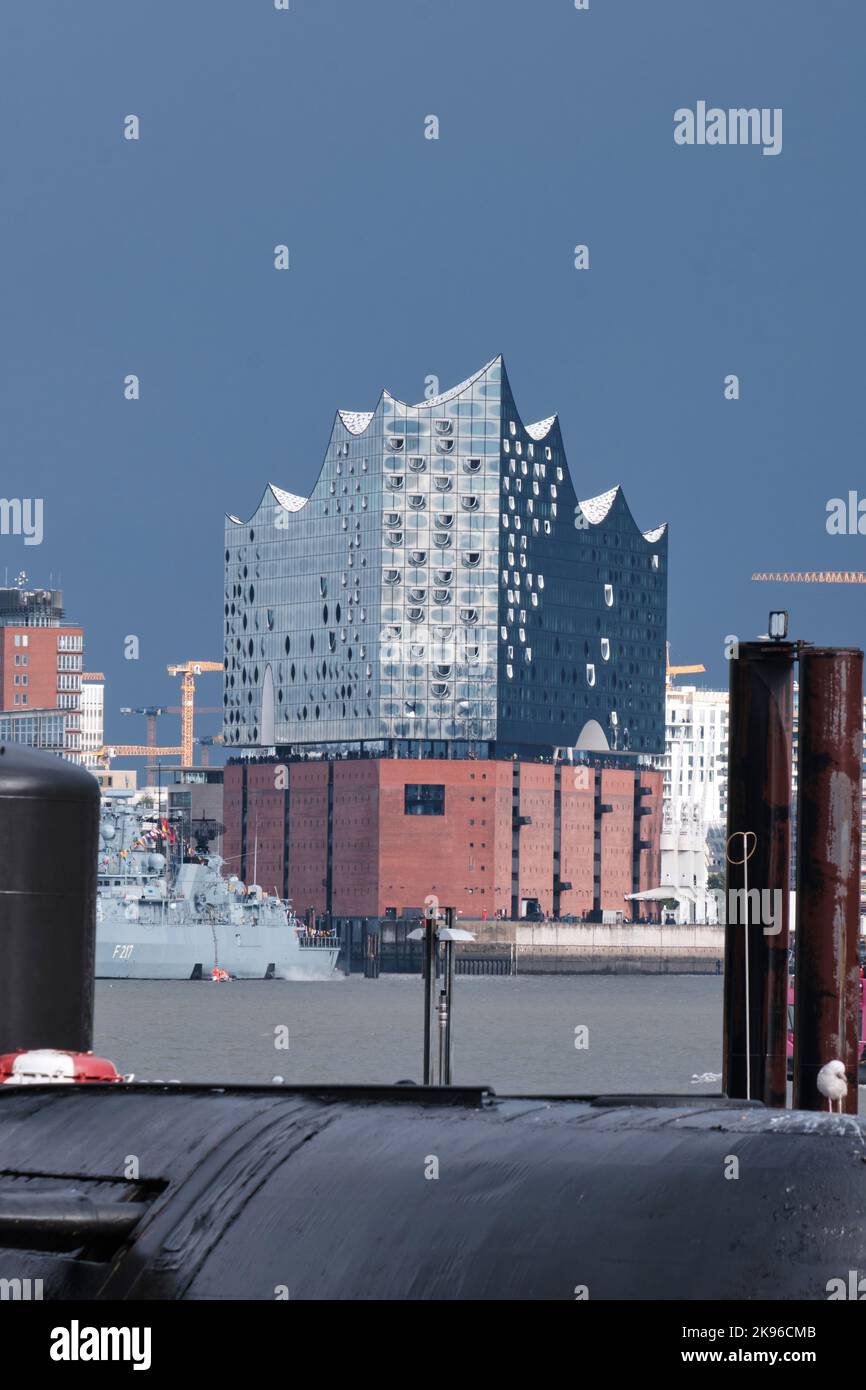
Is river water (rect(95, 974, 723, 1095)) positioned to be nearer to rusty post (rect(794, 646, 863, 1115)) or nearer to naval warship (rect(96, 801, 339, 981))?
naval warship (rect(96, 801, 339, 981))

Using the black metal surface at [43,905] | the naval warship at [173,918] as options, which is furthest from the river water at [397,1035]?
the black metal surface at [43,905]

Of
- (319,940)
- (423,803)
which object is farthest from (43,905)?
(423,803)

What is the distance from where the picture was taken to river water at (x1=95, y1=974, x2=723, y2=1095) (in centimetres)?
6731

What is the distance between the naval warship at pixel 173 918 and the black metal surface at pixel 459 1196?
476ft

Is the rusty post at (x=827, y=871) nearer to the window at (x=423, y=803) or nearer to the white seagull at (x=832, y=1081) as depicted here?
the white seagull at (x=832, y=1081)

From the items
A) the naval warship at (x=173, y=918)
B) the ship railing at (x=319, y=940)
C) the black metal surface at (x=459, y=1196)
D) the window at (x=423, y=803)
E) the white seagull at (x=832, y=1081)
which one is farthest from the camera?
the window at (x=423, y=803)

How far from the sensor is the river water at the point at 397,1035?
6731 centimetres

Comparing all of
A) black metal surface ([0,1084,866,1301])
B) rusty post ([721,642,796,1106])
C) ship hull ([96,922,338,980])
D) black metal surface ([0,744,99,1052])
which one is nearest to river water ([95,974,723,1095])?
ship hull ([96,922,338,980])

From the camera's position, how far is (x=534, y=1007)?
133 metres

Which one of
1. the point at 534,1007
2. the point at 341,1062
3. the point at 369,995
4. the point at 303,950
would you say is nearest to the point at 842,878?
the point at 341,1062

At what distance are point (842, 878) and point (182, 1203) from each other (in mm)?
18566

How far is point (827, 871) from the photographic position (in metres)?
27.2

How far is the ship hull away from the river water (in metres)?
1.44

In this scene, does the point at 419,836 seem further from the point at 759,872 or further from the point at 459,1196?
the point at 459,1196
